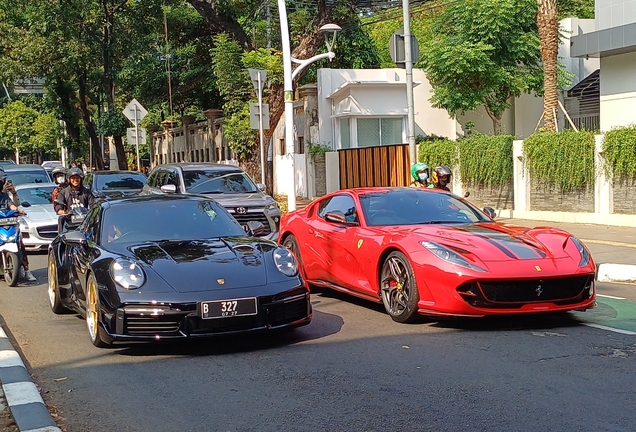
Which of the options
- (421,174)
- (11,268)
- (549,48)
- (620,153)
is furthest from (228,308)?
(549,48)

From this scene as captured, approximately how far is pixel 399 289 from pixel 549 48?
577 inches

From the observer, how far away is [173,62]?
3884cm

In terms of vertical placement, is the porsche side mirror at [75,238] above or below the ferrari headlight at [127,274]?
above

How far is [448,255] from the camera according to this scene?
7.78m

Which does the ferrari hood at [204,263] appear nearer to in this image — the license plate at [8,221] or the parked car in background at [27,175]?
the license plate at [8,221]

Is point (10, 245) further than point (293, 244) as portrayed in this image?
Yes

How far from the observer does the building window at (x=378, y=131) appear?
1225 inches

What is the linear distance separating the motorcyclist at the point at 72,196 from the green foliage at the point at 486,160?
11144mm

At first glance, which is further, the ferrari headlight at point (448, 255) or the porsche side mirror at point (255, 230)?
the porsche side mirror at point (255, 230)

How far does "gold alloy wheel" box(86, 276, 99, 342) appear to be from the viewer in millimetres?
7418

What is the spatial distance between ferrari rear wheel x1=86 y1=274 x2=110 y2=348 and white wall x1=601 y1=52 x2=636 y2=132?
63.0ft

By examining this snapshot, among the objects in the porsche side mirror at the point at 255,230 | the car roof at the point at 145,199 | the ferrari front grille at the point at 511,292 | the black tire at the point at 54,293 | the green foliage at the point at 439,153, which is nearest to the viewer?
the ferrari front grille at the point at 511,292

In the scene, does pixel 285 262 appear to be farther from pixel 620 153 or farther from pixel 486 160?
pixel 486 160

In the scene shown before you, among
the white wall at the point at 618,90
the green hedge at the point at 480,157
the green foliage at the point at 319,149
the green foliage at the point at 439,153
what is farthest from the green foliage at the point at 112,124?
the white wall at the point at 618,90
